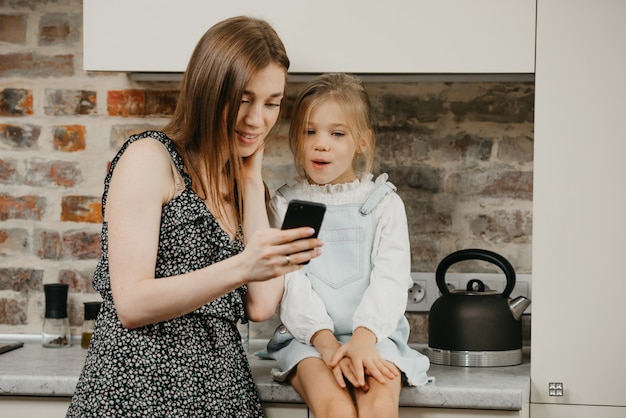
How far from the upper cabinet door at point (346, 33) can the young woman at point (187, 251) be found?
24 centimetres

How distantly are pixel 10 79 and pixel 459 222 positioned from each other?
1.28 metres

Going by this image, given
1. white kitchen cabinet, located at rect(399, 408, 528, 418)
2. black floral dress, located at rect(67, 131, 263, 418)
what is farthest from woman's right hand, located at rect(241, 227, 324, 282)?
white kitchen cabinet, located at rect(399, 408, 528, 418)

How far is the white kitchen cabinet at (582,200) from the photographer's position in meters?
1.69

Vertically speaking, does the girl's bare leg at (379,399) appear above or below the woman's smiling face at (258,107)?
below

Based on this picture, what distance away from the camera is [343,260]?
1.77 metres

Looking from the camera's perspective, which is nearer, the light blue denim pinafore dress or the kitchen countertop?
the kitchen countertop

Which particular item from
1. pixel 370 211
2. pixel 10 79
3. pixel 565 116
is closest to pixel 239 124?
pixel 370 211

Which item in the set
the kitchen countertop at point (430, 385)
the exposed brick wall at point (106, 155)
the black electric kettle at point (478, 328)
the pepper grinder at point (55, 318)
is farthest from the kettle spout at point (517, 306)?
the pepper grinder at point (55, 318)

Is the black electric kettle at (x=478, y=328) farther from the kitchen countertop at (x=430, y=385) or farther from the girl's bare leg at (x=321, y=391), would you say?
the girl's bare leg at (x=321, y=391)

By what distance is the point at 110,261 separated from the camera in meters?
1.35

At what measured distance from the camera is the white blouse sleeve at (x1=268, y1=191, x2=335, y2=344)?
167cm

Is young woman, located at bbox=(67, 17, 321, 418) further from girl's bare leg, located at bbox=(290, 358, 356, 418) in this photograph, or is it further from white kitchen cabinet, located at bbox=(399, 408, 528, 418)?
white kitchen cabinet, located at bbox=(399, 408, 528, 418)

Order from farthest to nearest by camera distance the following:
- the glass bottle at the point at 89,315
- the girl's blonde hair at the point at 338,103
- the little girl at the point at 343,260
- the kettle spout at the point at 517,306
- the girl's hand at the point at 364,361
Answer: the glass bottle at the point at 89,315, the kettle spout at the point at 517,306, the girl's blonde hair at the point at 338,103, the little girl at the point at 343,260, the girl's hand at the point at 364,361

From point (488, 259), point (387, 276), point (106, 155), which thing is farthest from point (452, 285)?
point (106, 155)
